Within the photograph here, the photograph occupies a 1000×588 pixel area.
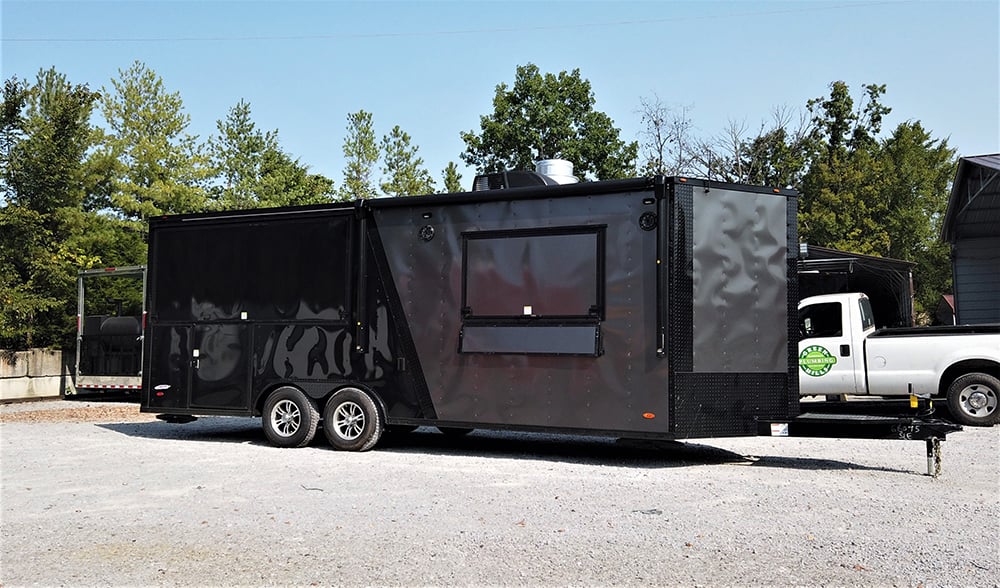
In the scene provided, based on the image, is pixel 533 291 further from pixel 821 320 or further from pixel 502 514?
pixel 821 320

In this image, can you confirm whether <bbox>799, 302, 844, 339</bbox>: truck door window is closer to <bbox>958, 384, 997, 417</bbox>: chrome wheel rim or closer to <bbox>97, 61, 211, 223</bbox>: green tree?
<bbox>958, 384, 997, 417</bbox>: chrome wheel rim

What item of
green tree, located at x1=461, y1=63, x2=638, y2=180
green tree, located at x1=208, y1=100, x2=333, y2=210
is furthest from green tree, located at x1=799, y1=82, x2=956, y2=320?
green tree, located at x1=208, y1=100, x2=333, y2=210

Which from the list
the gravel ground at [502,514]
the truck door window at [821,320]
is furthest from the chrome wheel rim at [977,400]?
the truck door window at [821,320]

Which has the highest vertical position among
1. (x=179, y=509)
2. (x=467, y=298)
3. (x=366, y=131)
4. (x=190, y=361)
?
(x=366, y=131)

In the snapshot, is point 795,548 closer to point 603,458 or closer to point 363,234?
point 603,458

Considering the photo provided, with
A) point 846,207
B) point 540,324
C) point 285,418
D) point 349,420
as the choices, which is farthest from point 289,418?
point 846,207

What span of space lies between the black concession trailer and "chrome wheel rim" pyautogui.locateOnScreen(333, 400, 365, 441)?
24mm

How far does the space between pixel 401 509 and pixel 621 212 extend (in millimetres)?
4027

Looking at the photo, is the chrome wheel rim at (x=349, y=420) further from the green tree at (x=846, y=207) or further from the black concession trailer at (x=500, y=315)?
the green tree at (x=846, y=207)

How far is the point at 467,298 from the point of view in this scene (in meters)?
9.88

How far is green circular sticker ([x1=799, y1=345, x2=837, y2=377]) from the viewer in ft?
43.6

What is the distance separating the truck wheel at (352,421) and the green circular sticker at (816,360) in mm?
6925

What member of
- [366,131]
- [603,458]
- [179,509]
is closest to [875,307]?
[603,458]

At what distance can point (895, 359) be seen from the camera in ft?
42.4
